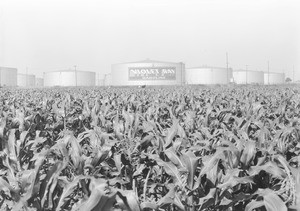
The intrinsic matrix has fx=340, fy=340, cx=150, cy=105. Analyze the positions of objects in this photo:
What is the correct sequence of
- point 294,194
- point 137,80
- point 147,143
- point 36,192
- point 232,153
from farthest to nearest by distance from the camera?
point 137,80
point 147,143
point 232,153
point 36,192
point 294,194

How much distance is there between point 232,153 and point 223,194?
34cm

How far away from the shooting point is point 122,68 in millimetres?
79812

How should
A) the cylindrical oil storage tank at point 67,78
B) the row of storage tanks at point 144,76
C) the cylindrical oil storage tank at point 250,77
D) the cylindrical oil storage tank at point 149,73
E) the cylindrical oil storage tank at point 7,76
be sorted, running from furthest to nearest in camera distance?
1. the cylindrical oil storage tank at point 250,77
2. the cylindrical oil storage tank at point 67,78
3. the cylindrical oil storage tank at point 7,76
4. the row of storage tanks at point 144,76
5. the cylindrical oil storage tank at point 149,73

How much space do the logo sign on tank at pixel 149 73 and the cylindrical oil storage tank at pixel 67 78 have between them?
15.7 m

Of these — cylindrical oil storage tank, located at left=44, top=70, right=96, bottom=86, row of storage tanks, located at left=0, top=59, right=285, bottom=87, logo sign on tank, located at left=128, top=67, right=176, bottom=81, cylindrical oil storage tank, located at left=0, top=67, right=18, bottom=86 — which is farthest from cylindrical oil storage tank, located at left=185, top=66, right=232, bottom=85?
cylindrical oil storage tank, located at left=0, top=67, right=18, bottom=86

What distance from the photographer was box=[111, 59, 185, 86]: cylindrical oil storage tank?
7788cm

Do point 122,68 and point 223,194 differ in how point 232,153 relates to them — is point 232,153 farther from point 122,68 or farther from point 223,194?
point 122,68

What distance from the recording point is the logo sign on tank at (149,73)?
77.9 metres

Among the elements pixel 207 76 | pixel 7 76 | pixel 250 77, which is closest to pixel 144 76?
pixel 207 76

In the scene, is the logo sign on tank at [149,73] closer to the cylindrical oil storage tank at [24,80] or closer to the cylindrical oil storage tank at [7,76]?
the cylindrical oil storage tank at [7,76]

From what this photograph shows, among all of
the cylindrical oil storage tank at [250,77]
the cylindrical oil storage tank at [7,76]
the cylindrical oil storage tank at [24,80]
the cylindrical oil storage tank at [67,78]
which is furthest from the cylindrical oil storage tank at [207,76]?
the cylindrical oil storage tank at [24,80]

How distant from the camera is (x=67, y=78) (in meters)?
86.7

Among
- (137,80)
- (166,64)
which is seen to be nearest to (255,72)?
(166,64)

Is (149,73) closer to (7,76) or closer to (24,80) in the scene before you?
(7,76)
